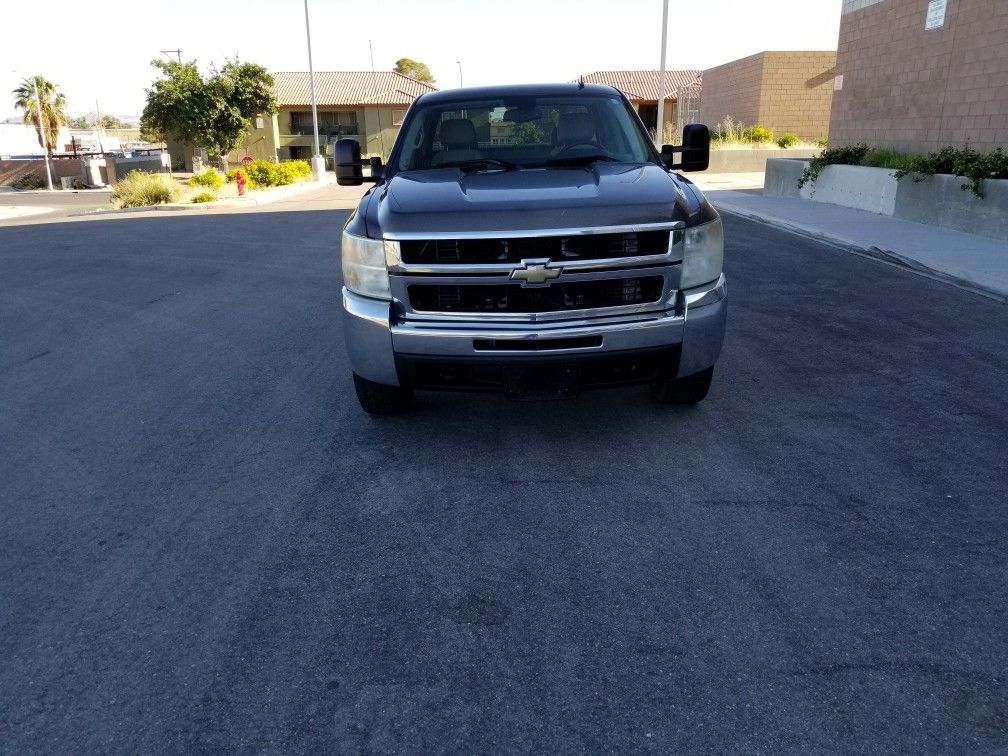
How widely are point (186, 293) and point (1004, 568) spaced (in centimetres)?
905

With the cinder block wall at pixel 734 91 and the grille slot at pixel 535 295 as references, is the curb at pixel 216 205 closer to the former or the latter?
the cinder block wall at pixel 734 91

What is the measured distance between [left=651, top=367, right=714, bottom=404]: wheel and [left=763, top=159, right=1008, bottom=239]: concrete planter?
936 cm

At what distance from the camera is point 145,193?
27.1 m

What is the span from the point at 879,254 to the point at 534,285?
899 cm

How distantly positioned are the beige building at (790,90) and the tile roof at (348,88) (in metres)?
25.1

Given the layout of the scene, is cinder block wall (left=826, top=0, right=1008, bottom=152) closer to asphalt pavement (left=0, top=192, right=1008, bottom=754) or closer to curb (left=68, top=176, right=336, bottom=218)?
asphalt pavement (left=0, top=192, right=1008, bottom=754)

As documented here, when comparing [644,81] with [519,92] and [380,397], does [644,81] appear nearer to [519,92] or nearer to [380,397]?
[519,92]

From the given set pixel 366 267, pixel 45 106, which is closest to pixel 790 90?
pixel 366 267

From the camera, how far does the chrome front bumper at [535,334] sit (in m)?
4.40

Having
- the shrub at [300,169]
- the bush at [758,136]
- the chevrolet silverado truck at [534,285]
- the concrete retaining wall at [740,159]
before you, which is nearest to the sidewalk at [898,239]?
the chevrolet silverado truck at [534,285]

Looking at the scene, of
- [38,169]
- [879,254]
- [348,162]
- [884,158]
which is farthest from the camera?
[38,169]

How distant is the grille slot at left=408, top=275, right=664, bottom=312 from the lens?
4.43 metres

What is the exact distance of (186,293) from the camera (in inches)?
403

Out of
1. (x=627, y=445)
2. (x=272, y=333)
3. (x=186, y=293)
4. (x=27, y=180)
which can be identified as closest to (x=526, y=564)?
(x=627, y=445)
